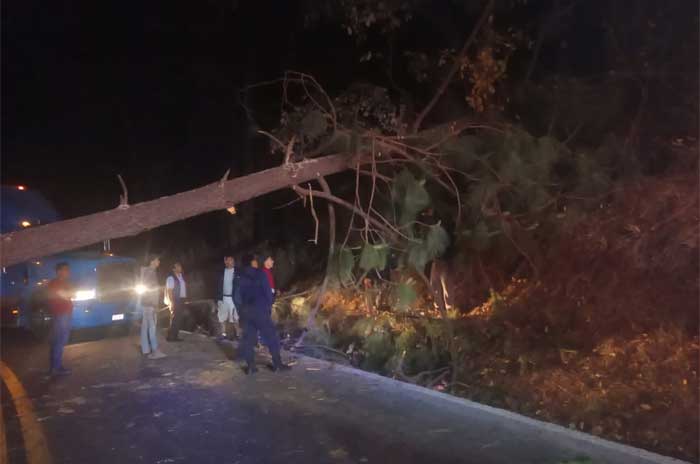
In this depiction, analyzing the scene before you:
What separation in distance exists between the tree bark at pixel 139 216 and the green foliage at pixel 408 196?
47.1 inches

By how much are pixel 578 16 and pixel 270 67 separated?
6.90m

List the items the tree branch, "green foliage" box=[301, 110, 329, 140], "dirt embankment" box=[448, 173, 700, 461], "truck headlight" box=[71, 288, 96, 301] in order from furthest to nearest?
"truck headlight" box=[71, 288, 96, 301]
the tree branch
"green foliage" box=[301, 110, 329, 140]
"dirt embankment" box=[448, 173, 700, 461]

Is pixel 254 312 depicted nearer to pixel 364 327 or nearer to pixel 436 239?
pixel 364 327

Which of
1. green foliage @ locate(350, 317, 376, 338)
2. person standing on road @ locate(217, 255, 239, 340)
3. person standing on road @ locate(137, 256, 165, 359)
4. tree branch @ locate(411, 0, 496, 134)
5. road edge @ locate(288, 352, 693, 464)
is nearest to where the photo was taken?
road edge @ locate(288, 352, 693, 464)

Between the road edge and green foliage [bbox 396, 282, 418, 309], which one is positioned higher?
green foliage [bbox 396, 282, 418, 309]

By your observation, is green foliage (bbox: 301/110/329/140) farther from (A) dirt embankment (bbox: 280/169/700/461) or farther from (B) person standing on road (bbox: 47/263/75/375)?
(B) person standing on road (bbox: 47/263/75/375)

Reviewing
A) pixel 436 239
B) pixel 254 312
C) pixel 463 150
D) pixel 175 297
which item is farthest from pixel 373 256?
pixel 175 297

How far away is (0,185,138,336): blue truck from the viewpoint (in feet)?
42.5

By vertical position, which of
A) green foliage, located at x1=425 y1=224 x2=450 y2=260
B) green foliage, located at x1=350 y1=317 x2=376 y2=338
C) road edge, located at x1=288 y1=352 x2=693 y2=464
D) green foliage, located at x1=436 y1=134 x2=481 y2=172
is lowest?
road edge, located at x1=288 y1=352 x2=693 y2=464

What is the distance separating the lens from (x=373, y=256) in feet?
30.1

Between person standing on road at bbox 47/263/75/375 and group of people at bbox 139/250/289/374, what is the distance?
50.5 inches

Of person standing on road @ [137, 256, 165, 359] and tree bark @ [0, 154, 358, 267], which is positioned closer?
tree bark @ [0, 154, 358, 267]

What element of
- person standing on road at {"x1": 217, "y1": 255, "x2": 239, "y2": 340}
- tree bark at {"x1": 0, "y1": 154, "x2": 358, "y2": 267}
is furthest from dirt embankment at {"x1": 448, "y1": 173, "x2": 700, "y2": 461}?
person standing on road at {"x1": 217, "y1": 255, "x2": 239, "y2": 340}

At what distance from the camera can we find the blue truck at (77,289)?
12945mm
